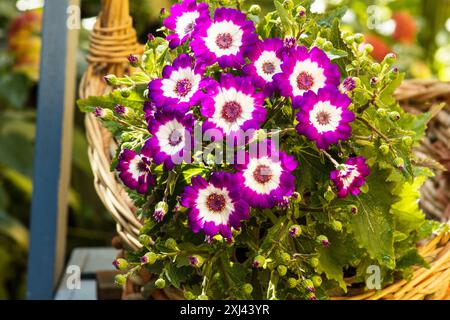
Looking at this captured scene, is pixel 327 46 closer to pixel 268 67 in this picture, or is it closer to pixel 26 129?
pixel 268 67

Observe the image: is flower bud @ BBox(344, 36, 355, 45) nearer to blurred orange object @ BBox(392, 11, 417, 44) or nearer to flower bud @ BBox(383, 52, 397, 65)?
flower bud @ BBox(383, 52, 397, 65)

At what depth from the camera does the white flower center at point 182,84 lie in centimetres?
71

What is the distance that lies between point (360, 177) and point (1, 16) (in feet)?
6.02

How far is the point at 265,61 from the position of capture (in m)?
0.72

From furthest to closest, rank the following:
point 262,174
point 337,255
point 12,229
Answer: point 12,229 < point 337,255 < point 262,174

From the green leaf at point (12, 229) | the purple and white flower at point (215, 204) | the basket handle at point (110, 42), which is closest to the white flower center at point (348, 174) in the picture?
the purple and white flower at point (215, 204)

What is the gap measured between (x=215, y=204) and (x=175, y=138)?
81 mm

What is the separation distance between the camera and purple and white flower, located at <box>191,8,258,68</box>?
28.0 inches

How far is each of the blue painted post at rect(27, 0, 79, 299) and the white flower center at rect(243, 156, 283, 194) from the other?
0.52 m

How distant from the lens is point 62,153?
1.12m

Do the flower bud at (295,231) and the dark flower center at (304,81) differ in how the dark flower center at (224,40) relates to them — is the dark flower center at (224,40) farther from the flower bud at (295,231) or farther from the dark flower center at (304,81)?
the flower bud at (295,231)

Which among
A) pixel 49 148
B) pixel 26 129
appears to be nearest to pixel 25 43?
pixel 26 129
